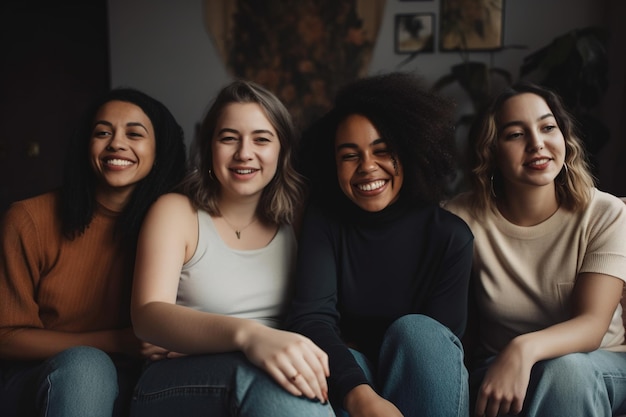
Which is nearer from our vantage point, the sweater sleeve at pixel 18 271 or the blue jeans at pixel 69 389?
the blue jeans at pixel 69 389

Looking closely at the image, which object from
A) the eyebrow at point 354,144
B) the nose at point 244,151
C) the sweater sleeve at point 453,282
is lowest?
the sweater sleeve at point 453,282

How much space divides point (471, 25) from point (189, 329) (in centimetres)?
326

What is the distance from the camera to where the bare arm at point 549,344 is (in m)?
1.09

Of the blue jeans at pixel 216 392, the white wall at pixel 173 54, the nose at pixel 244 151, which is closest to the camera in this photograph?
the blue jeans at pixel 216 392

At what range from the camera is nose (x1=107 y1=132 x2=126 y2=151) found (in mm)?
1317

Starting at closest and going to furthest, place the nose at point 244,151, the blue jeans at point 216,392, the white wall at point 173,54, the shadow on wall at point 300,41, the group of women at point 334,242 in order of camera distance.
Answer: the blue jeans at point 216,392 < the group of women at point 334,242 < the nose at point 244,151 < the shadow on wall at point 300,41 < the white wall at point 173,54

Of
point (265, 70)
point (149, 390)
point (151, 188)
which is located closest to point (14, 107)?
point (265, 70)

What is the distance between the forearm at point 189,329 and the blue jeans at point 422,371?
0.87ft

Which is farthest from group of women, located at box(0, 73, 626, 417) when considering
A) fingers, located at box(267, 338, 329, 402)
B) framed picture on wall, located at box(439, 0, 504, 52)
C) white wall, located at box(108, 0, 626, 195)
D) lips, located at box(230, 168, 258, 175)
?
white wall, located at box(108, 0, 626, 195)

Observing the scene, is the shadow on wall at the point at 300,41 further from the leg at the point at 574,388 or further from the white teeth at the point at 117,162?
the leg at the point at 574,388

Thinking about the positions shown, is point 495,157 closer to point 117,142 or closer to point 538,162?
point 538,162

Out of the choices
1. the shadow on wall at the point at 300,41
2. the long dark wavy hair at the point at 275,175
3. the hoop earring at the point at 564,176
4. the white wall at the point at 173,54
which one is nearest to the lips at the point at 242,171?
the long dark wavy hair at the point at 275,175

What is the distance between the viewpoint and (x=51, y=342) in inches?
48.9

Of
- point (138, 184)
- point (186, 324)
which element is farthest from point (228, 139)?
point (186, 324)
